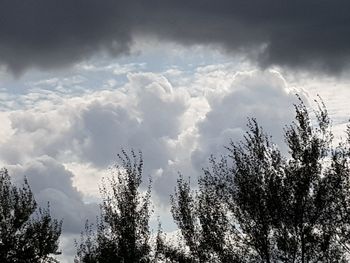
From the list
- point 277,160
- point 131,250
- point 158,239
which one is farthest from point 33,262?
point 277,160

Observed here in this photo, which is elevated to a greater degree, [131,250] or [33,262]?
[33,262]

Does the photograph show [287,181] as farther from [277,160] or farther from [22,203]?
[22,203]

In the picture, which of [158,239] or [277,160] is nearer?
[277,160]

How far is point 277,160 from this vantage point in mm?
29172

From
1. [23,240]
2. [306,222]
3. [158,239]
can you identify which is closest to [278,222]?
[306,222]

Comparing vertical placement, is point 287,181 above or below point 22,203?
below

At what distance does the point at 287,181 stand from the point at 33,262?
2211 cm

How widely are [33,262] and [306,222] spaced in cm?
2255

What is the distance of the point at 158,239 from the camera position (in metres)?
38.1

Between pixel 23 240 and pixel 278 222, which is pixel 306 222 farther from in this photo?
pixel 23 240

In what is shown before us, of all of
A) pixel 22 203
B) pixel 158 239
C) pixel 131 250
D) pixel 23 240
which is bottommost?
pixel 131 250

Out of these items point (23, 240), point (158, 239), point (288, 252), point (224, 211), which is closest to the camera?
point (288, 252)

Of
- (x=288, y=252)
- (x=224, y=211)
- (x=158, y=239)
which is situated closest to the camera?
(x=288, y=252)

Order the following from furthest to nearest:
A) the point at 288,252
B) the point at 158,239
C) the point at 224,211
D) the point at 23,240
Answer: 1. the point at 23,240
2. the point at 158,239
3. the point at 224,211
4. the point at 288,252
